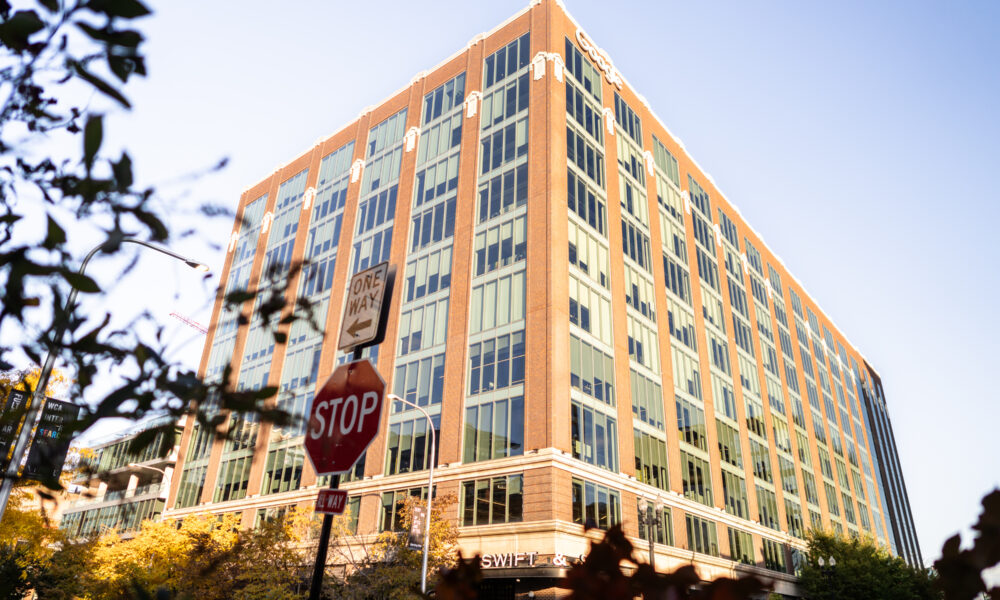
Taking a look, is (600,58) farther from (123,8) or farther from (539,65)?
(123,8)

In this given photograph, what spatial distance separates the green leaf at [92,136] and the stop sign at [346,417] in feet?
10.9

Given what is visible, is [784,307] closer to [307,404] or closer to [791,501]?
[791,501]

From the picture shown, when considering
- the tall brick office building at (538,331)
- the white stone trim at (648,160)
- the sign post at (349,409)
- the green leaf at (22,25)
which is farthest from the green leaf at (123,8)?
the white stone trim at (648,160)

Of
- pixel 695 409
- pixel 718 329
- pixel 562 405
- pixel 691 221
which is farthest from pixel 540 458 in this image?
pixel 691 221

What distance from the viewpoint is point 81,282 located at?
2928 mm

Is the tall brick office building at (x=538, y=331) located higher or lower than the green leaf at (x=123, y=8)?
higher

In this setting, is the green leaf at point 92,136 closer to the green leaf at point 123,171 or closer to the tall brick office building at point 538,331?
the green leaf at point 123,171

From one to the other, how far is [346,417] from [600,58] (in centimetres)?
4418

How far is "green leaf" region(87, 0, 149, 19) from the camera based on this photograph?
2862 millimetres

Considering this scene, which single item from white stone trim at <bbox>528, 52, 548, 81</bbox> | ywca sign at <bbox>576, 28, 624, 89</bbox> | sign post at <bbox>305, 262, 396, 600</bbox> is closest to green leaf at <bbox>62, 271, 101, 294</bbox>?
sign post at <bbox>305, 262, 396, 600</bbox>

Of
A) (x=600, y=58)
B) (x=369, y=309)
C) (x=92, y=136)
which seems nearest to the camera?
(x=92, y=136)

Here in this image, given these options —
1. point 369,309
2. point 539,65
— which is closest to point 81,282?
point 369,309

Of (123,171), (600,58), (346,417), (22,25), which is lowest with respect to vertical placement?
(346,417)

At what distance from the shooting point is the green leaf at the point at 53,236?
3027 mm
